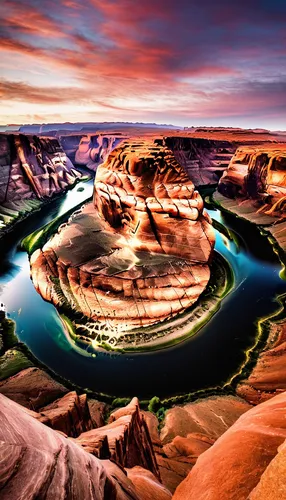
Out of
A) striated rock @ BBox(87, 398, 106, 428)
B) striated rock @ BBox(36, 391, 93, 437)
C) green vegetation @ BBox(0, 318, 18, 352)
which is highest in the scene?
striated rock @ BBox(36, 391, 93, 437)

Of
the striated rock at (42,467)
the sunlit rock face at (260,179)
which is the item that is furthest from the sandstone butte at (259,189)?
the striated rock at (42,467)

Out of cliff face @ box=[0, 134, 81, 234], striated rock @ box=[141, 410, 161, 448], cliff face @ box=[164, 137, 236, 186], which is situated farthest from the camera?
cliff face @ box=[164, 137, 236, 186]

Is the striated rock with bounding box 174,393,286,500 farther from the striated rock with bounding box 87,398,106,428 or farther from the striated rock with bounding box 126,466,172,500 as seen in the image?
the striated rock with bounding box 87,398,106,428

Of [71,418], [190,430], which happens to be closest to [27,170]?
[71,418]

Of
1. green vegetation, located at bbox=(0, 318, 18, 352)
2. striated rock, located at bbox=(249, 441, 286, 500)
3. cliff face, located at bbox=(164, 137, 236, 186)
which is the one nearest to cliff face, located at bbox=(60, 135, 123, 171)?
cliff face, located at bbox=(164, 137, 236, 186)

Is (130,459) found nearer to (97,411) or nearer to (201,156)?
(97,411)

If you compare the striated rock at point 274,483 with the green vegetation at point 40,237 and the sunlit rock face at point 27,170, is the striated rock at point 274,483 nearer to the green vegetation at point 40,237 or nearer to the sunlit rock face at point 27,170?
the green vegetation at point 40,237

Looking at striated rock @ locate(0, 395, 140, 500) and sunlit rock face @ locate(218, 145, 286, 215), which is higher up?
sunlit rock face @ locate(218, 145, 286, 215)
